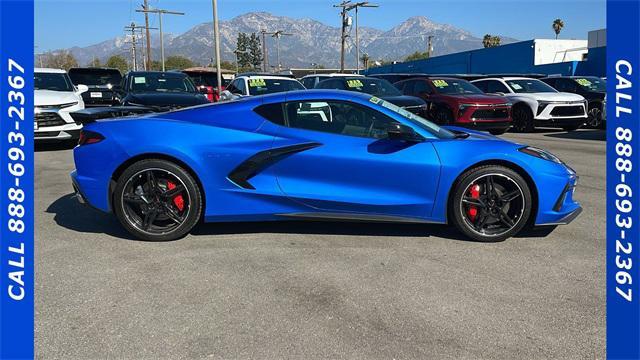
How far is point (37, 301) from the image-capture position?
336 centimetres

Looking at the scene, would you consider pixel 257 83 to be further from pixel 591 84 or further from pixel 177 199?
pixel 591 84

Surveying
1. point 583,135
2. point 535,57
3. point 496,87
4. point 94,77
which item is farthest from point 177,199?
point 535,57

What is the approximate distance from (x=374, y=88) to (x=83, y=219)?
27.3ft

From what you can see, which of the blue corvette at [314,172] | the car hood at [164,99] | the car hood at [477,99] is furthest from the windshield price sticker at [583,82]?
the blue corvette at [314,172]

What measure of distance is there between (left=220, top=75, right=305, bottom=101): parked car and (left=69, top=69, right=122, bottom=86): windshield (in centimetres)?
802

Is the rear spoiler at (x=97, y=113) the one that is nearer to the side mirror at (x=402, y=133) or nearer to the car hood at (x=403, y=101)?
the side mirror at (x=402, y=133)

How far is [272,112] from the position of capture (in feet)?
15.2

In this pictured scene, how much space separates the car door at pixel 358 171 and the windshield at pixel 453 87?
915cm

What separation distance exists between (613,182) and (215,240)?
→ 127 inches

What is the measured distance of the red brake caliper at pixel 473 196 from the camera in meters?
4.46

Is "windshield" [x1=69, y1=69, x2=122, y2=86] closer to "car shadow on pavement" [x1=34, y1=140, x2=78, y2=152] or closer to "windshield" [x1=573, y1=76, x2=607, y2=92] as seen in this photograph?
"car shadow on pavement" [x1=34, y1=140, x2=78, y2=152]

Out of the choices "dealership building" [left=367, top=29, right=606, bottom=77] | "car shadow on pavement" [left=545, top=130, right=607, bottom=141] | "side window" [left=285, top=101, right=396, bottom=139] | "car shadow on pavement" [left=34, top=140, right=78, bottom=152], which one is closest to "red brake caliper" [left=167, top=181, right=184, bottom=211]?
"side window" [left=285, top=101, right=396, bottom=139]

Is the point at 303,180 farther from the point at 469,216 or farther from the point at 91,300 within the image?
the point at 91,300

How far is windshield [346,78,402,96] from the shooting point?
478 inches
